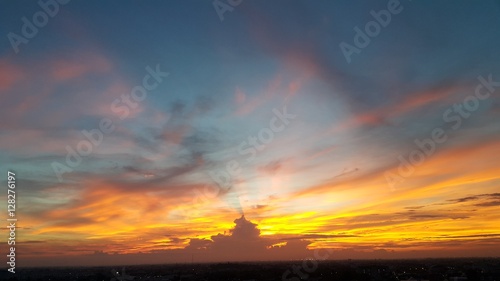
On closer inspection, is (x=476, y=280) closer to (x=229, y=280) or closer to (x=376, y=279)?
(x=376, y=279)

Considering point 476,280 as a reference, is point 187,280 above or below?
above

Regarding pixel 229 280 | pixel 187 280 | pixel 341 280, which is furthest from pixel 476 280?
pixel 187 280

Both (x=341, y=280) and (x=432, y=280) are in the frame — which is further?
(x=341, y=280)

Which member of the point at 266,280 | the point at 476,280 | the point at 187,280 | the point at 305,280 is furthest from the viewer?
the point at 187,280

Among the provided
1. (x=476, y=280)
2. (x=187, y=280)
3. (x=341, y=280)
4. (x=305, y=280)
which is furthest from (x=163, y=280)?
(x=476, y=280)

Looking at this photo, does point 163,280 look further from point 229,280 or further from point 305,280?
point 305,280

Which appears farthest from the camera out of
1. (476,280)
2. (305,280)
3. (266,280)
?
(266,280)

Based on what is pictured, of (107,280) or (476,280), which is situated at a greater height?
(107,280)

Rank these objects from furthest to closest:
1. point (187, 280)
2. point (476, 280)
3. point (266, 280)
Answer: point (187, 280), point (266, 280), point (476, 280)
